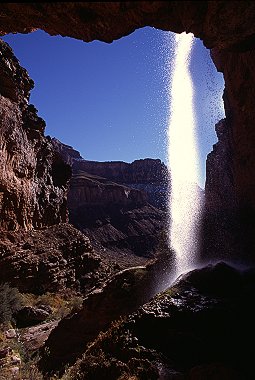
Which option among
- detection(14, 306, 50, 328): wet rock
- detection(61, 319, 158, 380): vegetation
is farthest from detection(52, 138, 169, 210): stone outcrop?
detection(61, 319, 158, 380): vegetation

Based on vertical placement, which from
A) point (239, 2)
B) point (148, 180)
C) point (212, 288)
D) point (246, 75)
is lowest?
point (212, 288)

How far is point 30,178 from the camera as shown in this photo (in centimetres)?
2803

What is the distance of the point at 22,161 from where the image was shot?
2630cm

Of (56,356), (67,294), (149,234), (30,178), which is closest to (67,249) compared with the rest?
(67,294)

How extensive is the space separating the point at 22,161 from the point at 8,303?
12276 millimetres

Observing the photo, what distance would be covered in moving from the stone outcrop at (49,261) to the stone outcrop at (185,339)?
1850 centimetres

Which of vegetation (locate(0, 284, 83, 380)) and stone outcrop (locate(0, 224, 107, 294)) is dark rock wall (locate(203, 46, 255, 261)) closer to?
vegetation (locate(0, 284, 83, 380))

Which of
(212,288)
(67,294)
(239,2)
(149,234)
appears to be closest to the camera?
(239,2)

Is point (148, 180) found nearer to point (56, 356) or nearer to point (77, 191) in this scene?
point (77, 191)

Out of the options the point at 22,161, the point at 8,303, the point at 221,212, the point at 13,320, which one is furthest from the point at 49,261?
the point at 221,212

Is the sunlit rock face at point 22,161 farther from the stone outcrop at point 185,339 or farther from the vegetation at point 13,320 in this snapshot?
the stone outcrop at point 185,339

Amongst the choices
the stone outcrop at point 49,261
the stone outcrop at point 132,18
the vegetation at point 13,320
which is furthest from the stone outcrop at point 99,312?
the stone outcrop at point 49,261

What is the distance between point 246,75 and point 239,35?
530cm

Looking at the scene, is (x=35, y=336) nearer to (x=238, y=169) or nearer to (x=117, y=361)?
(x=117, y=361)
